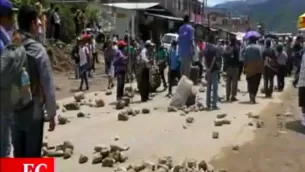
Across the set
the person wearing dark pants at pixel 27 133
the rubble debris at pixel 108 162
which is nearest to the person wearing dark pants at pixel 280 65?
the rubble debris at pixel 108 162

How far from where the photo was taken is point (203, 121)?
14.0 metres

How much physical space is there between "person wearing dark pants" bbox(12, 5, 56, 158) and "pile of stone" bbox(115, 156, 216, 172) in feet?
8.38

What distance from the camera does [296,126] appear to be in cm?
1419

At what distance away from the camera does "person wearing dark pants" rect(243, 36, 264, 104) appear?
1783cm

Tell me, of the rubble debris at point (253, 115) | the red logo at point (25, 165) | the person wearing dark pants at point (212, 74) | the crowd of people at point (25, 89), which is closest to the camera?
the red logo at point (25, 165)

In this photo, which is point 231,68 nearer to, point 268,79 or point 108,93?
point 268,79

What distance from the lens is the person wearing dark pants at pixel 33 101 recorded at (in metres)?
6.31

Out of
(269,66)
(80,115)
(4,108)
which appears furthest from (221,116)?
(4,108)

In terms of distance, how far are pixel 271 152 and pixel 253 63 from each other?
23.3ft

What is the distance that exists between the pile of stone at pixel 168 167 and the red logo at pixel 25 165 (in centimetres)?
305

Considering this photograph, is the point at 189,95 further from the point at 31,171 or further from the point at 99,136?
the point at 31,171

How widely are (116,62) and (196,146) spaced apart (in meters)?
7.65

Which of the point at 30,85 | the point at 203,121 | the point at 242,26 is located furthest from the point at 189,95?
the point at 242,26

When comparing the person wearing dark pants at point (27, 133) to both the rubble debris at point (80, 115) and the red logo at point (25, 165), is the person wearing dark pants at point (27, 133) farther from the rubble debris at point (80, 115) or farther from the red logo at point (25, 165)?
the rubble debris at point (80, 115)
